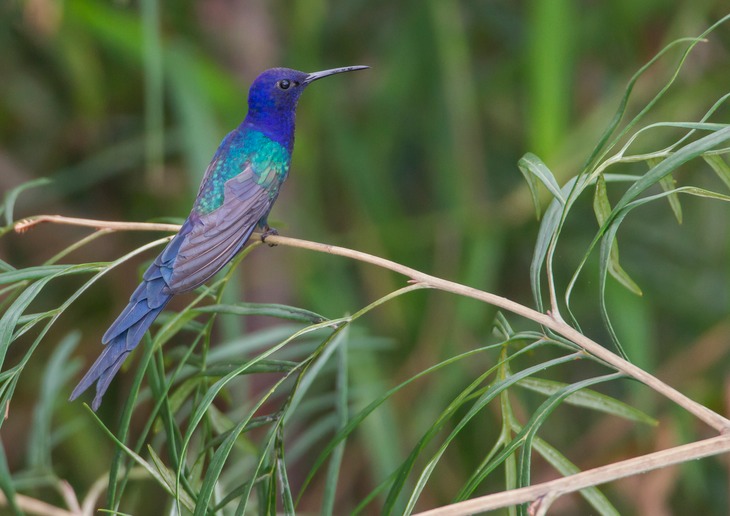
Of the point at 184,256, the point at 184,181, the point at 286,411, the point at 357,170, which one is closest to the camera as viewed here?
the point at 286,411

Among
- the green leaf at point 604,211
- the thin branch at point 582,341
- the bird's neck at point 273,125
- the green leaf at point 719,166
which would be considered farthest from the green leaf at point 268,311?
the bird's neck at point 273,125

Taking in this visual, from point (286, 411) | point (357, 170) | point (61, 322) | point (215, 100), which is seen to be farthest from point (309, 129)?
point (286, 411)

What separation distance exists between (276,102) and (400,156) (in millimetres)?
1784

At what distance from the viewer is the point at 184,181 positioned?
3.30 meters

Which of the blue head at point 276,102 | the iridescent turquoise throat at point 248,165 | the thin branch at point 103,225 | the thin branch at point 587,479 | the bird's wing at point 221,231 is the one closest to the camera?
the thin branch at point 587,479

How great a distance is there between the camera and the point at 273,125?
6.24 feet

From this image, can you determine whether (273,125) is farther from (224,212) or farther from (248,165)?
(224,212)

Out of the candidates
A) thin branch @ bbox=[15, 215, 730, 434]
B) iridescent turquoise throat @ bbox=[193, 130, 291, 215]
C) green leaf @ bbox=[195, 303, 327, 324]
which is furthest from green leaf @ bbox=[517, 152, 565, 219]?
iridescent turquoise throat @ bbox=[193, 130, 291, 215]

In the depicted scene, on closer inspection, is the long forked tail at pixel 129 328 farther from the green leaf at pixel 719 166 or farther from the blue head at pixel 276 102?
the green leaf at pixel 719 166

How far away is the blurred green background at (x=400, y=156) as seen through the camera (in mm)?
2770

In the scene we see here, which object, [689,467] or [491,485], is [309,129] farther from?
[689,467]

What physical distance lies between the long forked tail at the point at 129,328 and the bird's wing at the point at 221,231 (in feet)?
0.08

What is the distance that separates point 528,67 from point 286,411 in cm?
209

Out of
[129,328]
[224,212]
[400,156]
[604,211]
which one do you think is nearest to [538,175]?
[604,211]
